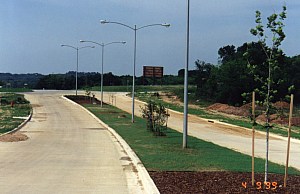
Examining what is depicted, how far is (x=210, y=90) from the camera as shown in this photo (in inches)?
2785

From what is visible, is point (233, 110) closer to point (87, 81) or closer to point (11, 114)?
point (11, 114)

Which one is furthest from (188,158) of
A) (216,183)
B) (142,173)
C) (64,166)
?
(216,183)

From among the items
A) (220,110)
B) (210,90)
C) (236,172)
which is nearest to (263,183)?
(236,172)

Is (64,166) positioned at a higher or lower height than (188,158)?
lower

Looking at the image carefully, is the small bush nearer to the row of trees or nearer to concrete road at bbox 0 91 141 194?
concrete road at bbox 0 91 141 194

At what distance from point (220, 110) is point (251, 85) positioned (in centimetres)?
576

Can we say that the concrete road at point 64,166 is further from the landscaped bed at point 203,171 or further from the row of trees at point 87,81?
the row of trees at point 87,81

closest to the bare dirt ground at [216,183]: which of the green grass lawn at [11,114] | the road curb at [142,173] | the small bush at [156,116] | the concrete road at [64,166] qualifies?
the road curb at [142,173]

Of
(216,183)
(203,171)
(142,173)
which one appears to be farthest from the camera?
(203,171)

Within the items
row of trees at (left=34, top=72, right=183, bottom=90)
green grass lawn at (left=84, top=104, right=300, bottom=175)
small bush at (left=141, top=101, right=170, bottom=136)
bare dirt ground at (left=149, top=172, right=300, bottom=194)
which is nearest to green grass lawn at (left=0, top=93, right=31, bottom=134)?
small bush at (left=141, top=101, right=170, bottom=136)

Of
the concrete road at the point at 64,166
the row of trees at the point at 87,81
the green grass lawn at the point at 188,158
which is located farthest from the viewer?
the row of trees at the point at 87,81

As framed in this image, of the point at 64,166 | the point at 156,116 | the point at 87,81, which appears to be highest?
the point at 87,81

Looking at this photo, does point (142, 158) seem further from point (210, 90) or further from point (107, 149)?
point (210, 90)

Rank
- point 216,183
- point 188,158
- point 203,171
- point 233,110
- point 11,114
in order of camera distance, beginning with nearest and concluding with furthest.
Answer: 1. point 216,183
2. point 203,171
3. point 188,158
4. point 11,114
5. point 233,110
